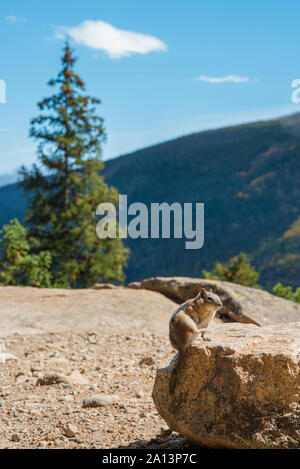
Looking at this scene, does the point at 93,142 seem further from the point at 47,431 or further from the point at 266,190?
the point at 266,190

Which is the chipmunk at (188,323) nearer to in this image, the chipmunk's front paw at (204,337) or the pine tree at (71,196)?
the chipmunk's front paw at (204,337)

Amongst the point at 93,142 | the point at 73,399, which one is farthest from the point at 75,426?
the point at 93,142

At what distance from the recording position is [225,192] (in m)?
111

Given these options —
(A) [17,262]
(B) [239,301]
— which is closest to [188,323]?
(B) [239,301]

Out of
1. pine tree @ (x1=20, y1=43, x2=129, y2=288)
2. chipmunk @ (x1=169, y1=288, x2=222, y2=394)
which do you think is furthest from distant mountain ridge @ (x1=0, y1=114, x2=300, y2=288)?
chipmunk @ (x1=169, y1=288, x2=222, y2=394)

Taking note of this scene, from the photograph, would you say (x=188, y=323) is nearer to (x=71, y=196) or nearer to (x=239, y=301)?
(x=239, y=301)

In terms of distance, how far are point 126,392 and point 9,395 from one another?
167 cm

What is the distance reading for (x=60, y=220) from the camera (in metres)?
26.6

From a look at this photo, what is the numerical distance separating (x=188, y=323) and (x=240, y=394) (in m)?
0.89

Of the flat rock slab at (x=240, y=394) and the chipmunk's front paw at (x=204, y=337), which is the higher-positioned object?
the chipmunk's front paw at (x=204, y=337)

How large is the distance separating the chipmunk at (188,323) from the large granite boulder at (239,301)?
6230 millimetres

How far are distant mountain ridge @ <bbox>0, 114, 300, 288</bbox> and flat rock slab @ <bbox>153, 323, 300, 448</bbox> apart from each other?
67.3 meters

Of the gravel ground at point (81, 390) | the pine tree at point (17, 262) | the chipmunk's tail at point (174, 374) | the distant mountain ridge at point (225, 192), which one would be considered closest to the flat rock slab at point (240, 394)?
the chipmunk's tail at point (174, 374)

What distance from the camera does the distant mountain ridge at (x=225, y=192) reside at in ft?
288
